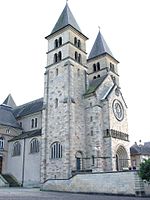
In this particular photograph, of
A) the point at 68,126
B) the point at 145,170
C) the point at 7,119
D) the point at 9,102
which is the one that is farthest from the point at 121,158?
the point at 9,102

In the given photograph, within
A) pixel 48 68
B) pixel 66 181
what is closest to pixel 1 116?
pixel 48 68

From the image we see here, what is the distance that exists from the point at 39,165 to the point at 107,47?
27764mm

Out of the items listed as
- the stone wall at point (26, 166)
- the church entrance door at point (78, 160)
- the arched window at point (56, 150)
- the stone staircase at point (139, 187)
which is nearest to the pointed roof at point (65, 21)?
the stone wall at point (26, 166)

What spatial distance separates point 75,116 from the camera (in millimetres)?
36438

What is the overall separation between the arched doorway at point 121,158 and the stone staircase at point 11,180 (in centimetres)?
1554

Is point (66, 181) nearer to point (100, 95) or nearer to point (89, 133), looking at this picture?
point (89, 133)

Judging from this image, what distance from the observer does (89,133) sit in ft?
120

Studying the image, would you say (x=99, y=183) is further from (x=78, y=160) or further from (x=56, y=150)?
(x=56, y=150)

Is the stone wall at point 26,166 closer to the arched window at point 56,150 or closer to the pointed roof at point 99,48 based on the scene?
the arched window at point 56,150

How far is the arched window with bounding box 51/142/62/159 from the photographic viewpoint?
34.9m

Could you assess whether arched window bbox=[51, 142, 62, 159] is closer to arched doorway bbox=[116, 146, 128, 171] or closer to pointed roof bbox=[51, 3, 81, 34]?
arched doorway bbox=[116, 146, 128, 171]

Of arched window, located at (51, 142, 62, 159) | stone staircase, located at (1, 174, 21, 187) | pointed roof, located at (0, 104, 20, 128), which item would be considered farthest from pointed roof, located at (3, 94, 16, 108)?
arched window, located at (51, 142, 62, 159)

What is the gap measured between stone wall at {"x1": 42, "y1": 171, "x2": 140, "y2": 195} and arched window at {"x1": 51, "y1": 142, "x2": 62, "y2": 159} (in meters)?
4.96

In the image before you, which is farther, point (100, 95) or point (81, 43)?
point (81, 43)
